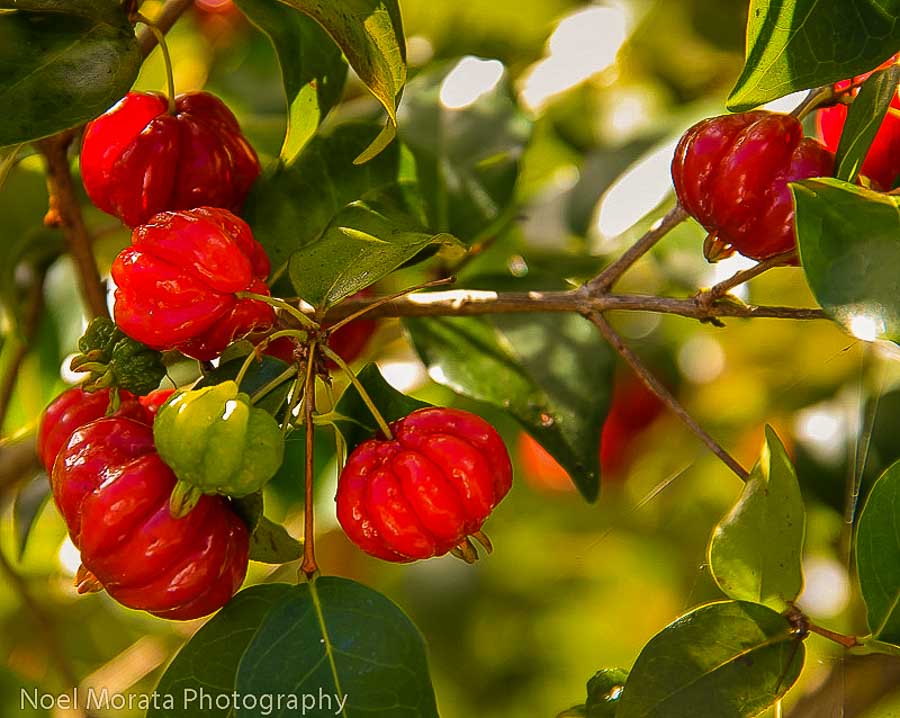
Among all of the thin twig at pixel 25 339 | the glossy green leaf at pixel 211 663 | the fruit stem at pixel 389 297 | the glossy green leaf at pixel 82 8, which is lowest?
Result: the thin twig at pixel 25 339

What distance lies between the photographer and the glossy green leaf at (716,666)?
75 centimetres

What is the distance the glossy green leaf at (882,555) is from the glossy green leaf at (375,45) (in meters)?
0.43

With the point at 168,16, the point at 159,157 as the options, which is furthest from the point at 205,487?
the point at 168,16

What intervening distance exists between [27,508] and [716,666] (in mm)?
763

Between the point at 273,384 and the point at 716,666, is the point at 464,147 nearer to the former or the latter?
the point at 273,384

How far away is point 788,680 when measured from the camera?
0.78m

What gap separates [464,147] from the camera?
1240mm

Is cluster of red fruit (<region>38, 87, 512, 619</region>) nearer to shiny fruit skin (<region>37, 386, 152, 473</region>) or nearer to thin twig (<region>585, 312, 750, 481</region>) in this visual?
shiny fruit skin (<region>37, 386, 152, 473</region>)

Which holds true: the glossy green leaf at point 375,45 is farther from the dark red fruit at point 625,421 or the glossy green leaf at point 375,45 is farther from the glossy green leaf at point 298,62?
the dark red fruit at point 625,421

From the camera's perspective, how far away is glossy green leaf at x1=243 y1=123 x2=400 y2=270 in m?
0.93

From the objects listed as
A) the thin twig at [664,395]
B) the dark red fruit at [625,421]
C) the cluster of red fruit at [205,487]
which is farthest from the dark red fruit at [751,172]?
the dark red fruit at [625,421]

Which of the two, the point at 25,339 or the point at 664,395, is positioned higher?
the point at 664,395

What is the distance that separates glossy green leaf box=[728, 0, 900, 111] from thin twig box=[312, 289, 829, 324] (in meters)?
0.17

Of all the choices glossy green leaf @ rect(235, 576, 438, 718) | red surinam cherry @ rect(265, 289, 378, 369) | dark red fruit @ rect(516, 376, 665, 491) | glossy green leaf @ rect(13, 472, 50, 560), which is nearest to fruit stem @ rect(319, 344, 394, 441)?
glossy green leaf @ rect(235, 576, 438, 718)
